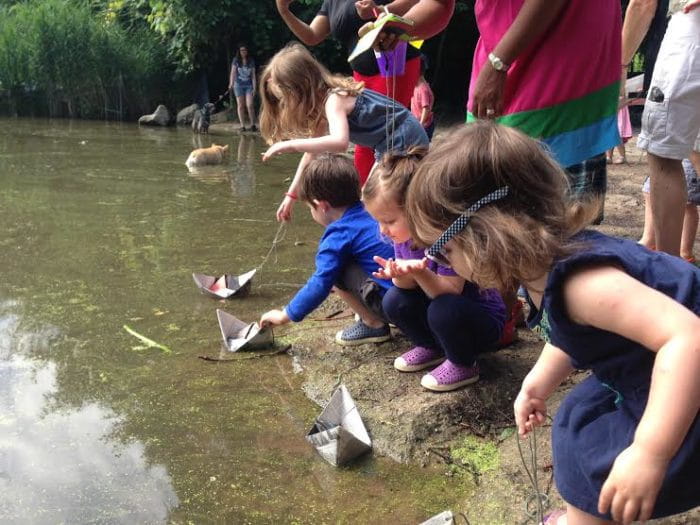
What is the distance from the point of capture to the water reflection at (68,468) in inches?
71.9

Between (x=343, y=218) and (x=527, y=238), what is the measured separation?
4.93 feet

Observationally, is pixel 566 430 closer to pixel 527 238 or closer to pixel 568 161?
pixel 527 238

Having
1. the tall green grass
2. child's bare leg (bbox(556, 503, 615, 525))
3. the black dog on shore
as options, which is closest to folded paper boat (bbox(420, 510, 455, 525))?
child's bare leg (bbox(556, 503, 615, 525))

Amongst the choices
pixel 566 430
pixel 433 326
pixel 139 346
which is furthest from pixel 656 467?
pixel 139 346

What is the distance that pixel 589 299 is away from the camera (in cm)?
120

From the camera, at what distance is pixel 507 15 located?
2.19m

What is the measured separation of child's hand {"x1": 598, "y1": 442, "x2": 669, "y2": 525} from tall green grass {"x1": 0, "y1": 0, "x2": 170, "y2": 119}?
16.0 m

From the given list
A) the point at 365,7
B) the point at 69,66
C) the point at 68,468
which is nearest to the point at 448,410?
the point at 68,468

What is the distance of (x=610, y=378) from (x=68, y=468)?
1.55 m

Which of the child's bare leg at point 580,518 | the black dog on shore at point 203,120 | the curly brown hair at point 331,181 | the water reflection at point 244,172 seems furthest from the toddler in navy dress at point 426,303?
the black dog on shore at point 203,120

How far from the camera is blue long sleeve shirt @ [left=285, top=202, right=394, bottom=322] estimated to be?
262cm

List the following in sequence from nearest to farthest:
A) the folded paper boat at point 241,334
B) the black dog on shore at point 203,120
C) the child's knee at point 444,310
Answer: the child's knee at point 444,310 → the folded paper boat at point 241,334 → the black dog on shore at point 203,120

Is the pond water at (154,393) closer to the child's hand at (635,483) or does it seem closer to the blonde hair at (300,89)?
the child's hand at (635,483)

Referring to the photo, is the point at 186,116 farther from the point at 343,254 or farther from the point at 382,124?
the point at 343,254
